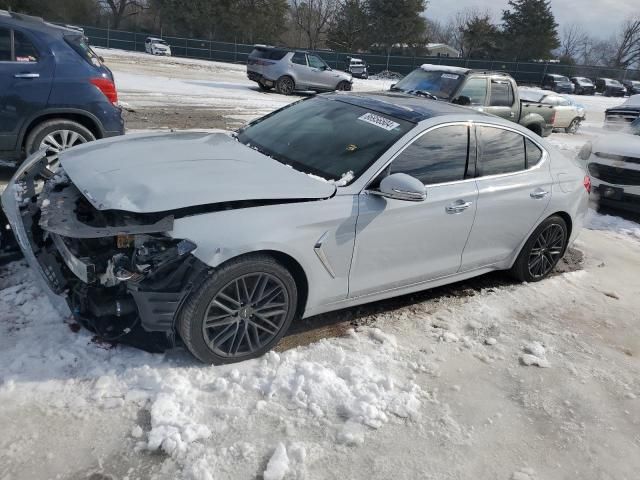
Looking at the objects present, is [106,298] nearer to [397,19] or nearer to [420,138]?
[420,138]

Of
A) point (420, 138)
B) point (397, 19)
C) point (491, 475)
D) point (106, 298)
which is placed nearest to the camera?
point (491, 475)

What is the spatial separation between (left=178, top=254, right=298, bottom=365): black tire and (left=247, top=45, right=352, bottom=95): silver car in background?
706 inches

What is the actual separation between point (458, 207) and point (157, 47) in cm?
4340

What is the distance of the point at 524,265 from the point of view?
16.5 ft

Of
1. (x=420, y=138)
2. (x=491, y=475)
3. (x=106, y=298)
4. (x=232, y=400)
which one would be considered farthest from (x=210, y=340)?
(x=420, y=138)

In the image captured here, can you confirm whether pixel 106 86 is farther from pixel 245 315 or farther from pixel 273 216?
pixel 245 315

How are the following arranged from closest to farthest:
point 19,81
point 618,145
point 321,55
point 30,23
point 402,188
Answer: point 402,188 < point 19,81 < point 30,23 < point 618,145 < point 321,55

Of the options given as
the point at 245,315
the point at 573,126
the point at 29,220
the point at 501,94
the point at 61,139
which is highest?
the point at 501,94

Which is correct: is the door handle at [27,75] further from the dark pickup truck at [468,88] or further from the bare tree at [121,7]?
the bare tree at [121,7]

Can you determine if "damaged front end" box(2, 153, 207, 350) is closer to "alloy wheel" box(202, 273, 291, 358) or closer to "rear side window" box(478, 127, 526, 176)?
"alloy wheel" box(202, 273, 291, 358)

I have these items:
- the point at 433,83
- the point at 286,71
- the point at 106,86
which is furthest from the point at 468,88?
the point at 286,71

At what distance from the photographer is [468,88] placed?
1047 centimetres

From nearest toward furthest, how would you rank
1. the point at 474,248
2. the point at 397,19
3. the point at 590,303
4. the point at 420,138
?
1. the point at 420,138
2. the point at 474,248
3. the point at 590,303
4. the point at 397,19

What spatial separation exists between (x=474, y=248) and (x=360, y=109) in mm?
1446
